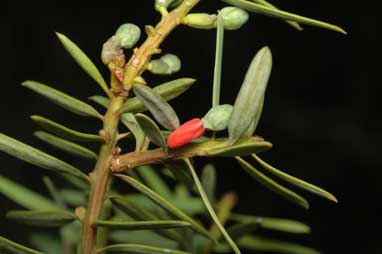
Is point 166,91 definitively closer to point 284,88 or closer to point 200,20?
point 200,20

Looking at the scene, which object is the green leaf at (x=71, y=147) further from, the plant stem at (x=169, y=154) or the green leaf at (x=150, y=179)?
the green leaf at (x=150, y=179)

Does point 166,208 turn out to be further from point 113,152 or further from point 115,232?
point 115,232

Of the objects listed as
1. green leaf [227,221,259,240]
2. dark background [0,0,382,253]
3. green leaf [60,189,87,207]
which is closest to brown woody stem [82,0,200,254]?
Answer: green leaf [227,221,259,240]

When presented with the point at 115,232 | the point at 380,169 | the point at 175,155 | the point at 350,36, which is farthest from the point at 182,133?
the point at 380,169

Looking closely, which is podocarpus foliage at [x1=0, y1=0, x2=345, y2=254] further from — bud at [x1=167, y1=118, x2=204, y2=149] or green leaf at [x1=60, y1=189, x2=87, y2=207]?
green leaf at [x1=60, y1=189, x2=87, y2=207]

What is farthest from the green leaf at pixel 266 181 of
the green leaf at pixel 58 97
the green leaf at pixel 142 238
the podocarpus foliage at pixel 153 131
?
the green leaf at pixel 142 238

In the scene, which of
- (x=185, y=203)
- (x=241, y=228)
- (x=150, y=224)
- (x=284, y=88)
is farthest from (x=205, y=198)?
(x=284, y=88)
